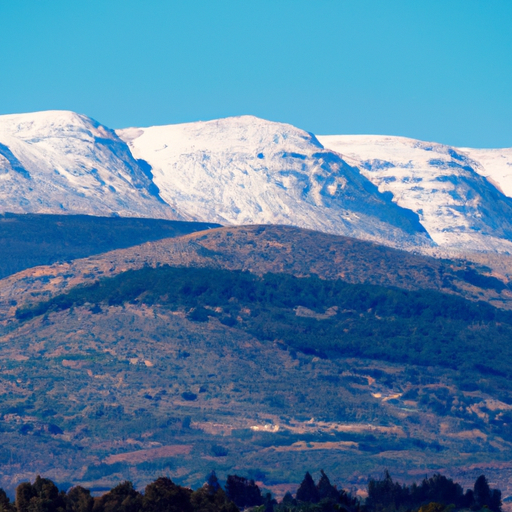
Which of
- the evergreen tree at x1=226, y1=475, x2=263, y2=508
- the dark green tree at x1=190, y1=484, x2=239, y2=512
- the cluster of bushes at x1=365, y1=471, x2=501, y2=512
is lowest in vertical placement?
the cluster of bushes at x1=365, y1=471, x2=501, y2=512

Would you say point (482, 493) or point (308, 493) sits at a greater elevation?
point (308, 493)

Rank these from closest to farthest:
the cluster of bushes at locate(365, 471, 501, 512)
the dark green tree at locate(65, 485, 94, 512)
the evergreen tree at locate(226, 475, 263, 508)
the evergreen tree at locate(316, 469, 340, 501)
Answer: the dark green tree at locate(65, 485, 94, 512) → the evergreen tree at locate(226, 475, 263, 508) → the evergreen tree at locate(316, 469, 340, 501) → the cluster of bushes at locate(365, 471, 501, 512)

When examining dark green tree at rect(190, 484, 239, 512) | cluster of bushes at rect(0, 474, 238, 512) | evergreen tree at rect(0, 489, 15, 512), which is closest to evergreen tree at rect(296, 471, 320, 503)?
dark green tree at rect(190, 484, 239, 512)

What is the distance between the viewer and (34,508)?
9681 centimetres

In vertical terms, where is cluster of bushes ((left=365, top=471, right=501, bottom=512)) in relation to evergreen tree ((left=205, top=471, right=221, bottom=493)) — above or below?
below

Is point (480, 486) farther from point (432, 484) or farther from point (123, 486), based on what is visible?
point (123, 486)

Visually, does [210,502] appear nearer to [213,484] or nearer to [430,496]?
[213,484]

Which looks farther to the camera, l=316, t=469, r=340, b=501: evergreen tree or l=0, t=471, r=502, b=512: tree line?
l=316, t=469, r=340, b=501: evergreen tree

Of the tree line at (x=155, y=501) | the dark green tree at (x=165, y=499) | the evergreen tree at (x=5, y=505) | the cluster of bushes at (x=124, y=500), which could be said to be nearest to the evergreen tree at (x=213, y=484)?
the tree line at (x=155, y=501)

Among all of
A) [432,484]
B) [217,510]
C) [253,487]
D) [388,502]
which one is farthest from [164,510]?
[432,484]

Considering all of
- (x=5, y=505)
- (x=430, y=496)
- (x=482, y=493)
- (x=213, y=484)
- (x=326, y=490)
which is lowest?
(x=430, y=496)

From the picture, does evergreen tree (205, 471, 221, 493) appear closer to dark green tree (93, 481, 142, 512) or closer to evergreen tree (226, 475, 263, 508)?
evergreen tree (226, 475, 263, 508)

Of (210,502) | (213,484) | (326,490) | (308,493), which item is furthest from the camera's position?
(213,484)

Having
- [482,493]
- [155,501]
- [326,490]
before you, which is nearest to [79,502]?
[155,501]
